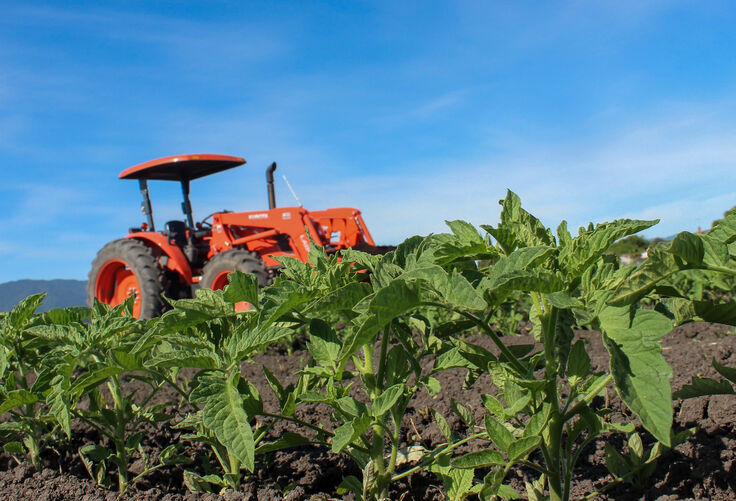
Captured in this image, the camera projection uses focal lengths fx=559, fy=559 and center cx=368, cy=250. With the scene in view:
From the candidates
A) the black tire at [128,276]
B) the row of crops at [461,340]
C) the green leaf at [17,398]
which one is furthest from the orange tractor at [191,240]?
the row of crops at [461,340]

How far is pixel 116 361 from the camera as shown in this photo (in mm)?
1683

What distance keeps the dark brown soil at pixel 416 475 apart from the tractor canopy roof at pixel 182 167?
256 inches

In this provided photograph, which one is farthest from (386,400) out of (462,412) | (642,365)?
(642,365)

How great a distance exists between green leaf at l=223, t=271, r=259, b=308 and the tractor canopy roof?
7637 millimetres

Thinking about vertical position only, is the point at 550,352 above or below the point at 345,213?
below

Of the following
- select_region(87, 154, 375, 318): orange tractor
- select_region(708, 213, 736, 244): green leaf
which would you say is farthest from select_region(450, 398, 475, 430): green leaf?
select_region(87, 154, 375, 318): orange tractor

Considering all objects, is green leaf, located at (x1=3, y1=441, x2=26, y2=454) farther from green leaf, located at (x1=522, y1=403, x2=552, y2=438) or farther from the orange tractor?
the orange tractor

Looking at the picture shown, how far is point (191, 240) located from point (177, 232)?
30 cm

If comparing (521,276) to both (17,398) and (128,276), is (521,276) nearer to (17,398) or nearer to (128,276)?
(17,398)

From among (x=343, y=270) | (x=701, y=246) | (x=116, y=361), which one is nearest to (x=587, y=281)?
(x=701, y=246)

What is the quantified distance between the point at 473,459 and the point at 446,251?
1.59 ft

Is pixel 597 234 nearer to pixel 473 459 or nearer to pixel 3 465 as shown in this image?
pixel 473 459

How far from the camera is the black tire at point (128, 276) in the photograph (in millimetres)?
8109

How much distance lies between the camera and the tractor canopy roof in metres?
8.70
